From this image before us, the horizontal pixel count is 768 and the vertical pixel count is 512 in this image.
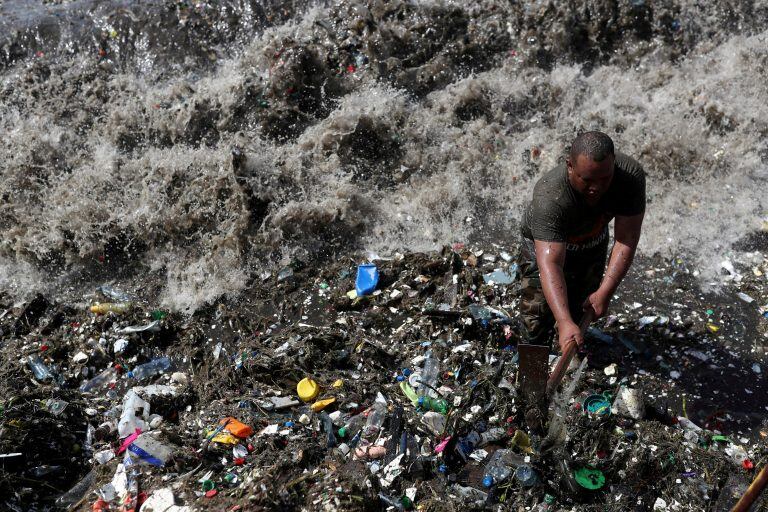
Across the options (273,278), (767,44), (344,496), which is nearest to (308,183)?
(273,278)

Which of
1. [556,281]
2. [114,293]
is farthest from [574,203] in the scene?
[114,293]

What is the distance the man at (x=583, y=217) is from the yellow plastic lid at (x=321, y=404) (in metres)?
1.41

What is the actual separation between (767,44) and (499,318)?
4.23 metres

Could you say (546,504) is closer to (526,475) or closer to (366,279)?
(526,475)

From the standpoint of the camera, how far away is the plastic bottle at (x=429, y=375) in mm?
3502

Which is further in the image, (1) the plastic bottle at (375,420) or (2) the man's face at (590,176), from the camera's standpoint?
(1) the plastic bottle at (375,420)

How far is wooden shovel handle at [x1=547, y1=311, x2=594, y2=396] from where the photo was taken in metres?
2.75

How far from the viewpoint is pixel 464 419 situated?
3.33 metres

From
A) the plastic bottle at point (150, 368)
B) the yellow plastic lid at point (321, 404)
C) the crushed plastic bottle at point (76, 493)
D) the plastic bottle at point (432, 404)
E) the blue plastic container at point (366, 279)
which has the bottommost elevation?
the crushed plastic bottle at point (76, 493)

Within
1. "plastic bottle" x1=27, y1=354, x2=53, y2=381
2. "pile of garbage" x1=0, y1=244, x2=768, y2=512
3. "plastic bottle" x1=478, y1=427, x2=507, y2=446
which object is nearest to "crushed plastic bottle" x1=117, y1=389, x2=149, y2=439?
"pile of garbage" x1=0, y1=244, x2=768, y2=512

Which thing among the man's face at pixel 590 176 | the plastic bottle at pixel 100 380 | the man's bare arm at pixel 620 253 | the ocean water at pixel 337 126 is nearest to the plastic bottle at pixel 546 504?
the man's bare arm at pixel 620 253

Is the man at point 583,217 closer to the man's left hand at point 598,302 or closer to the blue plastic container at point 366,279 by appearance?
the man's left hand at point 598,302

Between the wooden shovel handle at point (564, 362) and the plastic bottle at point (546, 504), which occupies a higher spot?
the wooden shovel handle at point (564, 362)

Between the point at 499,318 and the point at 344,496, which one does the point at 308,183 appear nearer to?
the point at 499,318
